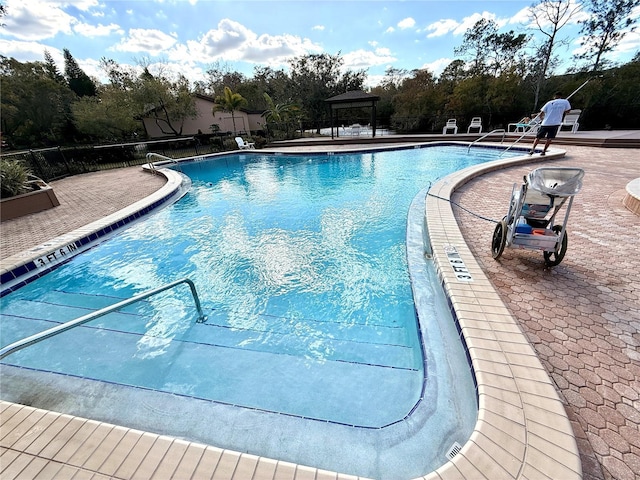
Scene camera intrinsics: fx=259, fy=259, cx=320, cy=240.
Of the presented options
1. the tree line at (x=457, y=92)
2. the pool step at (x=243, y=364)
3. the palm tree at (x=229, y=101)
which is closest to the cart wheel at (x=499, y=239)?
the pool step at (x=243, y=364)

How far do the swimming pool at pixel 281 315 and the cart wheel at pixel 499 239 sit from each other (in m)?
0.81

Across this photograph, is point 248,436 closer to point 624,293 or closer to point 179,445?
point 179,445

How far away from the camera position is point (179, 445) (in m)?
1.39

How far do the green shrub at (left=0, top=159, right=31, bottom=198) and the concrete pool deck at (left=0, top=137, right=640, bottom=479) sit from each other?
693cm

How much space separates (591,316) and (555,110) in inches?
275

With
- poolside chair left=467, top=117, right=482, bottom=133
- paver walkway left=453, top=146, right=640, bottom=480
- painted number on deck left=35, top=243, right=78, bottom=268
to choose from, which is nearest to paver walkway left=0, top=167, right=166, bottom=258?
painted number on deck left=35, top=243, right=78, bottom=268

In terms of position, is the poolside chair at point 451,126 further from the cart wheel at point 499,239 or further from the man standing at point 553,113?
the cart wheel at point 499,239

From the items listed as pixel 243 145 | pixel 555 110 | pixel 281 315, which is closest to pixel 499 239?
pixel 281 315

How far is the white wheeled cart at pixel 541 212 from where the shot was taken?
2443 mm

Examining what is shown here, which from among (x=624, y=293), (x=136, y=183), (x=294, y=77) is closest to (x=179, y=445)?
(x=624, y=293)

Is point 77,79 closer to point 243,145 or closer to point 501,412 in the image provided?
point 243,145

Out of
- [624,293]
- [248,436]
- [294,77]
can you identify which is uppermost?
[294,77]

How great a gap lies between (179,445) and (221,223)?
198 inches

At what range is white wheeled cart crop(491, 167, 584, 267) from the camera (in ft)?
8.02
